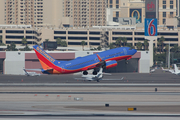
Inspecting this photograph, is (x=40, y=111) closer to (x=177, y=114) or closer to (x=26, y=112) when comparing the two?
(x=26, y=112)

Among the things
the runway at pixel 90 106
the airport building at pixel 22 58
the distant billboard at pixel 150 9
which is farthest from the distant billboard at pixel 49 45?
the runway at pixel 90 106

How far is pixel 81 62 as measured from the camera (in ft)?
260

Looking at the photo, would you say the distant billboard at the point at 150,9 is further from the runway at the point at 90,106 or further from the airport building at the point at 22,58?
the runway at the point at 90,106

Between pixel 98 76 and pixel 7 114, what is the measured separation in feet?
136

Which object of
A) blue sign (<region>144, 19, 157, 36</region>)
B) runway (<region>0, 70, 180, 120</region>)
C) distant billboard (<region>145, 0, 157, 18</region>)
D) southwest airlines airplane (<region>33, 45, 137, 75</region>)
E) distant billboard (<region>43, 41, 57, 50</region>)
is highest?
distant billboard (<region>145, 0, 157, 18</region>)

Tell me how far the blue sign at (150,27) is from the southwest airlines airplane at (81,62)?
7082 centimetres

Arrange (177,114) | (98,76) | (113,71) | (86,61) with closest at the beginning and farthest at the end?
(177,114), (98,76), (86,61), (113,71)

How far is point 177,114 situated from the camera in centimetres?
3597

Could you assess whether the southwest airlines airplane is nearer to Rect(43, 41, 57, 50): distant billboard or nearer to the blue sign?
Rect(43, 41, 57, 50): distant billboard

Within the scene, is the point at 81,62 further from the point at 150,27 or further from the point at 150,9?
the point at 150,9

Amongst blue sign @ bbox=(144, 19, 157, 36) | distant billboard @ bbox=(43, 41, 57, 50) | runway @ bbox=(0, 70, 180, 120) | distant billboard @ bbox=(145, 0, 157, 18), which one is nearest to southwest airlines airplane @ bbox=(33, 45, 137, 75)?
runway @ bbox=(0, 70, 180, 120)

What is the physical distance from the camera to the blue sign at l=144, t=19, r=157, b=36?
504ft

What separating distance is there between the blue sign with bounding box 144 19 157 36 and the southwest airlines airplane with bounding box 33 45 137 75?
232ft

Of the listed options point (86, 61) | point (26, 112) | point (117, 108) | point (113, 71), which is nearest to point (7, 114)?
point (26, 112)
